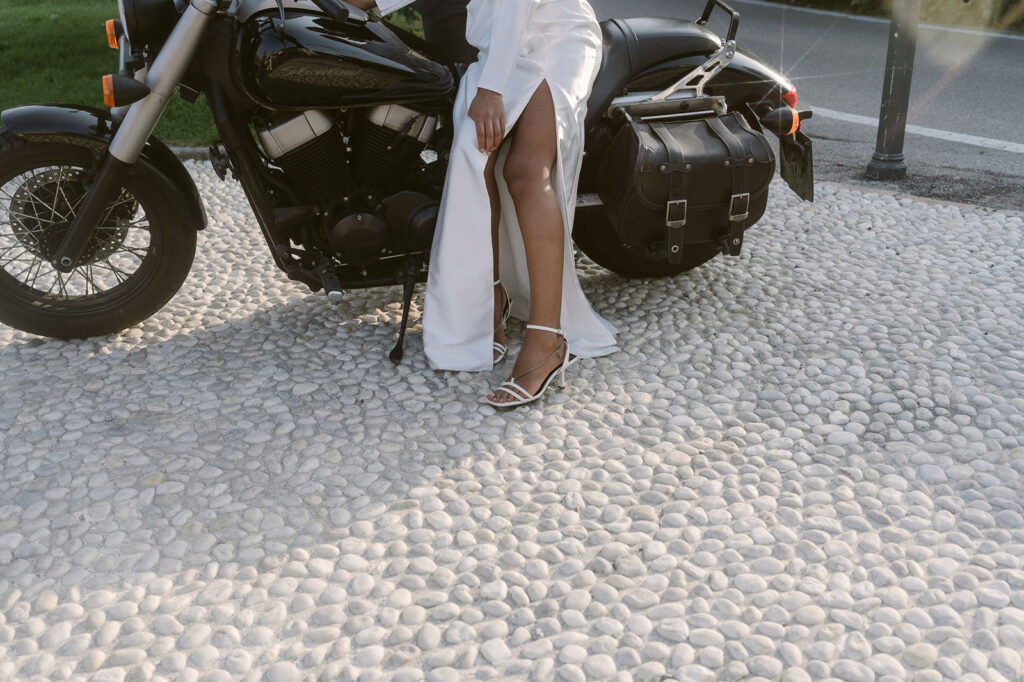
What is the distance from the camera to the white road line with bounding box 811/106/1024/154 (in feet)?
20.2

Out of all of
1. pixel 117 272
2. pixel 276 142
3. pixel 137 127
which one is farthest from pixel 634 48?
pixel 117 272

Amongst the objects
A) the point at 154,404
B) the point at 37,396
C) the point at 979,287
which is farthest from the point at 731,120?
the point at 37,396

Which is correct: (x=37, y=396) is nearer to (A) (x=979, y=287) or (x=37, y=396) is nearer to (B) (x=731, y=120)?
(B) (x=731, y=120)

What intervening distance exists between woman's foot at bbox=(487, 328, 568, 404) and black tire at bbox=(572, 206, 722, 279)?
28.6 inches

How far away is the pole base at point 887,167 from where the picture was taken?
17.9 feet

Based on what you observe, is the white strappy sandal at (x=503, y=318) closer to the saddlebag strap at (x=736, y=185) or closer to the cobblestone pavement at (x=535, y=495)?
the cobblestone pavement at (x=535, y=495)

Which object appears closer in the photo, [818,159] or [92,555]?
[92,555]

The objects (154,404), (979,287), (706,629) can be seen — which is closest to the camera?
(706,629)

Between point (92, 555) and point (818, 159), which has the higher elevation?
point (92, 555)

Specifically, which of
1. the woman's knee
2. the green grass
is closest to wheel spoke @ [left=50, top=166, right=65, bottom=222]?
the woman's knee

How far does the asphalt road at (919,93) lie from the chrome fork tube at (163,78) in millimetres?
2987

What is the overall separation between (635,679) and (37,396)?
2.14 m

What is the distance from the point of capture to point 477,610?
2279 mm

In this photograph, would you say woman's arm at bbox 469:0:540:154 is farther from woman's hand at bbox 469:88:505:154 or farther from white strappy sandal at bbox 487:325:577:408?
white strappy sandal at bbox 487:325:577:408
